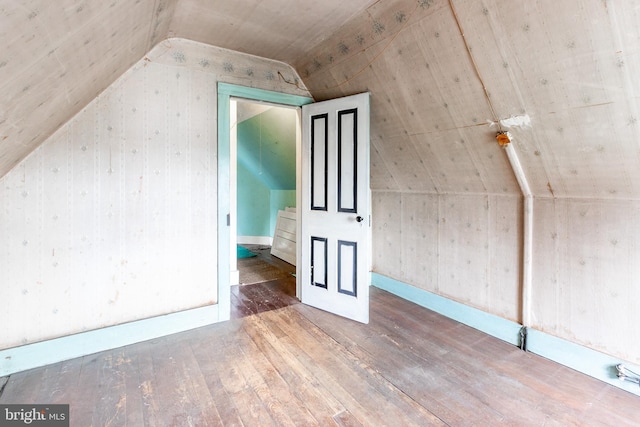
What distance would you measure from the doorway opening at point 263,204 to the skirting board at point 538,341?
4.59ft

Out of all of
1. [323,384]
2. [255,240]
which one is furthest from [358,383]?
[255,240]

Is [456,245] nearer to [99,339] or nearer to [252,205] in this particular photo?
[99,339]

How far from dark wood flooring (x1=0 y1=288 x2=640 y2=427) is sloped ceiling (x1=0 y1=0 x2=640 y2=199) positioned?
1.25 meters

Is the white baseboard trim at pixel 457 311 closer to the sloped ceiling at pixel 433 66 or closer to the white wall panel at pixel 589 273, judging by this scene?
the white wall panel at pixel 589 273

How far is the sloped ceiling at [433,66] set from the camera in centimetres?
133

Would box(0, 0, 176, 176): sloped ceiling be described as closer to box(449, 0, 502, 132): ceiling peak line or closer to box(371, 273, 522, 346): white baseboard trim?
box(449, 0, 502, 132): ceiling peak line

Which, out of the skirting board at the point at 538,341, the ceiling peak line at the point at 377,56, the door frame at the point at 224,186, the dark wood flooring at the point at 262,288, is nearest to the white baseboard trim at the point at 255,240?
the dark wood flooring at the point at 262,288

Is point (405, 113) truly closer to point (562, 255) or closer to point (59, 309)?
point (562, 255)

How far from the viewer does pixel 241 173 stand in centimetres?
646

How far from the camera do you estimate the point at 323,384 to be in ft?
Answer: 6.41

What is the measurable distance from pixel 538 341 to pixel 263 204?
500cm

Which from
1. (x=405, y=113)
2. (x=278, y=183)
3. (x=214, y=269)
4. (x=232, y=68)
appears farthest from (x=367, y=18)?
(x=278, y=183)

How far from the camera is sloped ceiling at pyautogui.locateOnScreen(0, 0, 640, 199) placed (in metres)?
1.33

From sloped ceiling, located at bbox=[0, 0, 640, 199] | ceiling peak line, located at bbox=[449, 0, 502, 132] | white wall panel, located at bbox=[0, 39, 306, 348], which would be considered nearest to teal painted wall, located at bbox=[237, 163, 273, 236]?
white wall panel, located at bbox=[0, 39, 306, 348]
